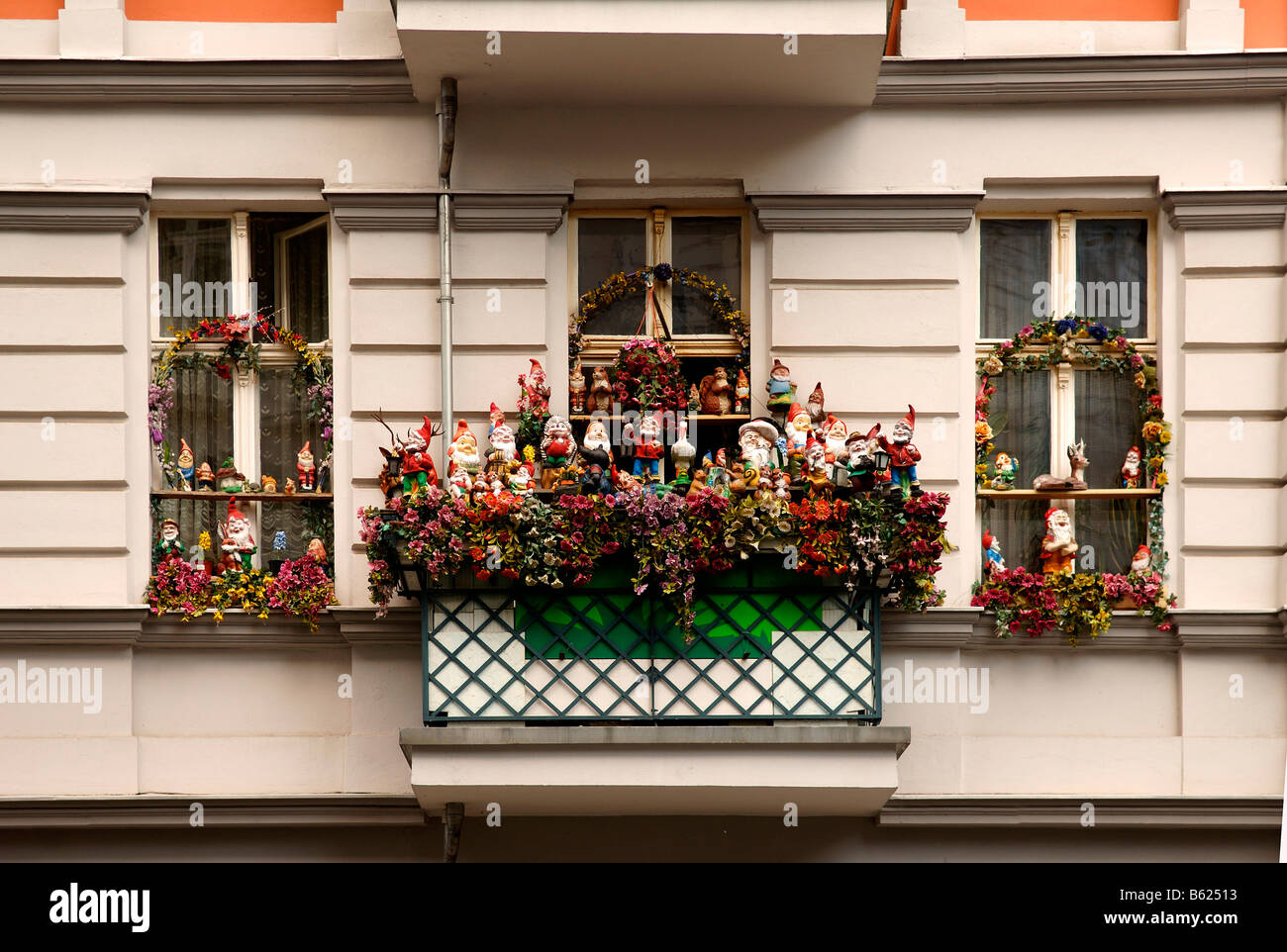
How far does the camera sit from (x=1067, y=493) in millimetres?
14195

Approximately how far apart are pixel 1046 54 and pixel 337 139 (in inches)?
200

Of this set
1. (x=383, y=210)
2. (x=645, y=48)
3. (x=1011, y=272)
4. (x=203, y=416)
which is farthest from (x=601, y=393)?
(x=1011, y=272)

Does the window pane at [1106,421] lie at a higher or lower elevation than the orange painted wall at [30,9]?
lower

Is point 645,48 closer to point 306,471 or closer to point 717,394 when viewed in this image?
point 717,394

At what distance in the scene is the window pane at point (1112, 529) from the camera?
46.6ft

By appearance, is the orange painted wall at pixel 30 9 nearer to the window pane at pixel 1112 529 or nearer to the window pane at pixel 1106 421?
the window pane at pixel 1106 421

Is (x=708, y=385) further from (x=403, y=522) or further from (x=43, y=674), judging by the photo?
(x=43, y=674)

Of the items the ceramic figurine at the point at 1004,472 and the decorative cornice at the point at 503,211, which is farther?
the ceramic figurine at the point at 1004,472

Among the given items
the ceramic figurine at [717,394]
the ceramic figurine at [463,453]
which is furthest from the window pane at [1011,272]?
the ceramic figurine at [463,453]

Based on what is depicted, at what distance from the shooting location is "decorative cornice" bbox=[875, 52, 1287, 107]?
14.0 m

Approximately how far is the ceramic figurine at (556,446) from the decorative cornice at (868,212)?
212 cm

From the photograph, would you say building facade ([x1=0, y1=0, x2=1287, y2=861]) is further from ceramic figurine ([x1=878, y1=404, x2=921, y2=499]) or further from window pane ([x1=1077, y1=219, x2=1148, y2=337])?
ceramic figurine ([x1=878, y1=404, x2=921, y2=499])

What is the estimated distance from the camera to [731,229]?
1455cm

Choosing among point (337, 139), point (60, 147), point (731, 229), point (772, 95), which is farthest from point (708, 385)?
point (60, 147)
